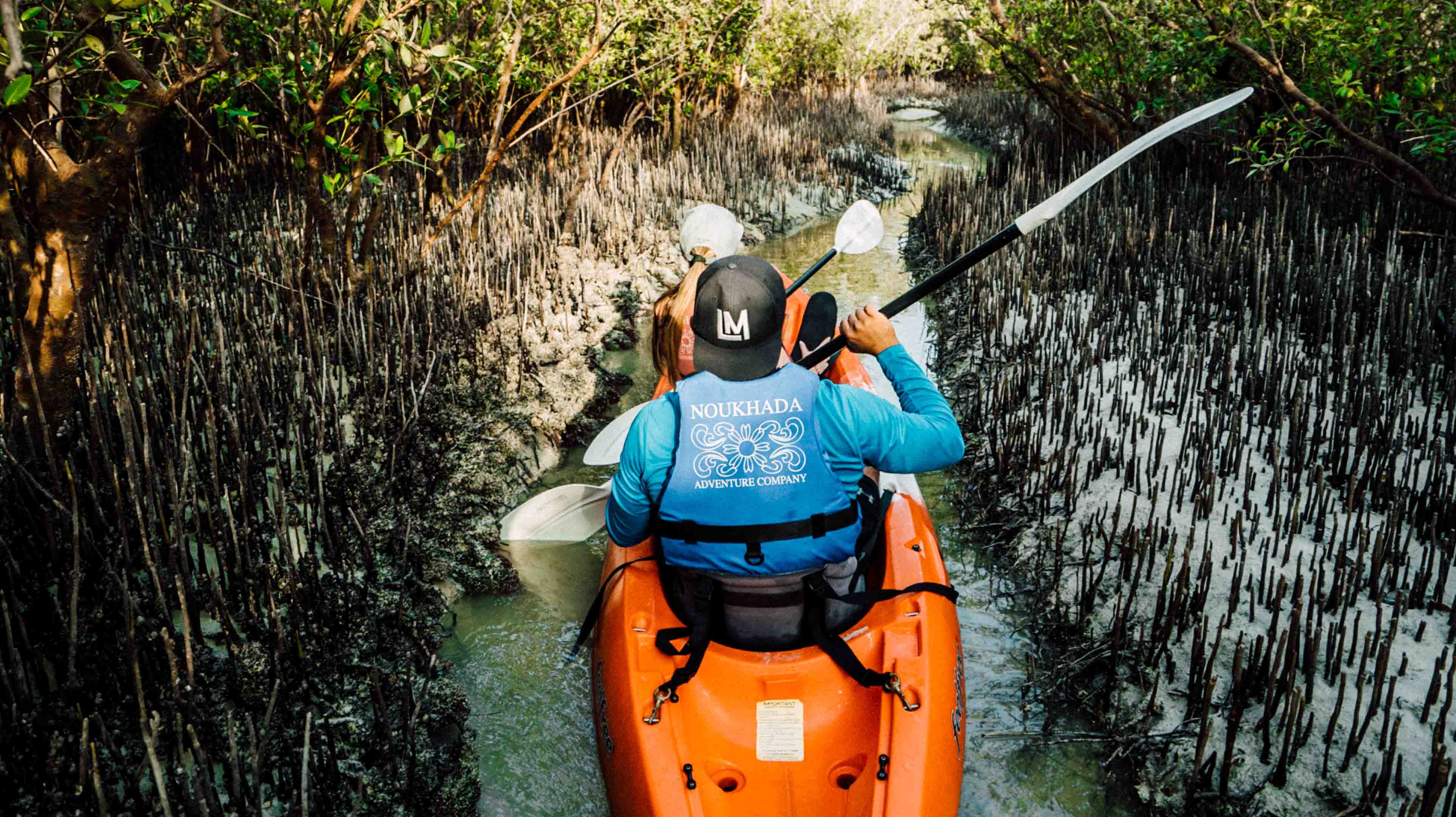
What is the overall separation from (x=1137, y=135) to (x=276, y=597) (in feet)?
27.2

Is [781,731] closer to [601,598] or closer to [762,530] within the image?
[762,530]

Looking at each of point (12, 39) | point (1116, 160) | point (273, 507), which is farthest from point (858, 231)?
point (12, 39)

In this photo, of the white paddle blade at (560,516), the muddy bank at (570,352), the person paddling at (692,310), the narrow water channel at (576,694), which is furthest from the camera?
the muddy bank at (570,352)

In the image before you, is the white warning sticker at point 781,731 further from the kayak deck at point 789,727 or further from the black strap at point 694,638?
the black strap at point 694,638

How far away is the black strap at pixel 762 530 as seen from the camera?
2289mm

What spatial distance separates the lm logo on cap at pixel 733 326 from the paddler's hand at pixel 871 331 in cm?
49

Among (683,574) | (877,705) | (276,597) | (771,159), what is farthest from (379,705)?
(771,159)

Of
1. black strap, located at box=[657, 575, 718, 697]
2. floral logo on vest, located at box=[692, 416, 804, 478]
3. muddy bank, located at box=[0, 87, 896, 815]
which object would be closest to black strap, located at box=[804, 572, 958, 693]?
black strap, located at box=[657, 575, 718, 697]

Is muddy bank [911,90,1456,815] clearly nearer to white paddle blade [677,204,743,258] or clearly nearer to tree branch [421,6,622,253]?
white paddle blade [677,204,743,258]

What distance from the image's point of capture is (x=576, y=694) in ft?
10.5

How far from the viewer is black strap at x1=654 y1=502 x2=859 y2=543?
2289 mm

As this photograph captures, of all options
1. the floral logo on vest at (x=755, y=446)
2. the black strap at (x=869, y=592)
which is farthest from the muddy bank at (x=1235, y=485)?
the floral logo on vest at (x=755, y=446)

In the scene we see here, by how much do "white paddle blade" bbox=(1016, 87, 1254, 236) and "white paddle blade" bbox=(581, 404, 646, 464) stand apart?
1.77 metres

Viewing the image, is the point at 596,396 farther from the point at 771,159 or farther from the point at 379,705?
the point at 771,159
